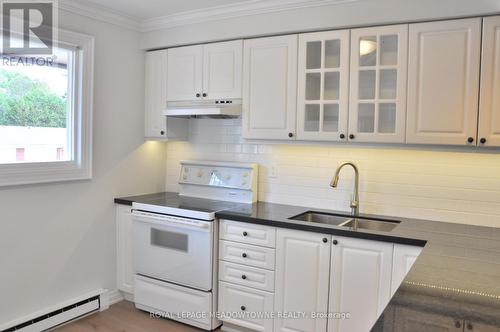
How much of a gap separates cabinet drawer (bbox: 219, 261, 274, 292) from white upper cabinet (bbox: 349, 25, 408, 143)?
A: 43.2 inches

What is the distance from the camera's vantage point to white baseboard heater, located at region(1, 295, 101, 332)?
284 cm

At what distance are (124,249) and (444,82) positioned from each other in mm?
2720

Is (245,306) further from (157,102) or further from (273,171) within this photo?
(157,102)

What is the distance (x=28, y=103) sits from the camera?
9.37 ft

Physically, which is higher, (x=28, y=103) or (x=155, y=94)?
(x=155, y=94)

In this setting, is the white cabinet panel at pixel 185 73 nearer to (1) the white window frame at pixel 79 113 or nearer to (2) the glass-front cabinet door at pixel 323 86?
(1) the white window frame at pixel 79 113

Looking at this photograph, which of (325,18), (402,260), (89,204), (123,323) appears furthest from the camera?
(89,204)

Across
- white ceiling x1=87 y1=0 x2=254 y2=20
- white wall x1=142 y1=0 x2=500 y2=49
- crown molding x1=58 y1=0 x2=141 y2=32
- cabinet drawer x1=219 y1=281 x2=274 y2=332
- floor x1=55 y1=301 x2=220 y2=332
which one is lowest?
floor x1=55 y1=301 x2=220 y2=332

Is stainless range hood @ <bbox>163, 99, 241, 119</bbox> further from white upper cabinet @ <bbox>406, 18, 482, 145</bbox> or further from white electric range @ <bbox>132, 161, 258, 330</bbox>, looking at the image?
white upper cabinet @ <bbox>406, 18, 482, 145</bbox>

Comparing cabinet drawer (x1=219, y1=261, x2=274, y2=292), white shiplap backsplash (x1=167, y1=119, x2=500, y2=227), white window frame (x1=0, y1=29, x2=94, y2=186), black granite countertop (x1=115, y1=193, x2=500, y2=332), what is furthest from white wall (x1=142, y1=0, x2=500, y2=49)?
cabinet drawer (x1=219, y1=261, x2=274, y2=292)

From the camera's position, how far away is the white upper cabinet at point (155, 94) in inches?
141

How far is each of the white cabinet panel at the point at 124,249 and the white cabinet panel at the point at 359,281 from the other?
1.74 m

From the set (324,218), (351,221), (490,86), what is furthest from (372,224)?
(490,86)

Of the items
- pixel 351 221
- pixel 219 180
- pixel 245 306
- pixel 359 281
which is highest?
pixel 219 180
